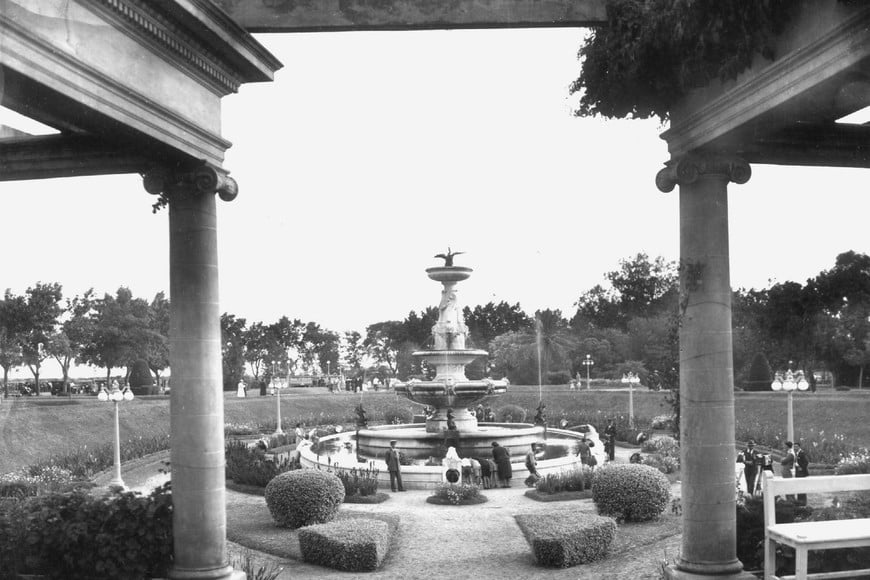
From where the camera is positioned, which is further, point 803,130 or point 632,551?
point 632,551

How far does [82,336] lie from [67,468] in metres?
31.8

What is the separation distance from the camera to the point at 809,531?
665 centimetres

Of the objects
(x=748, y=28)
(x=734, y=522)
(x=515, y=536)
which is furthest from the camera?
(x=515, y=536)

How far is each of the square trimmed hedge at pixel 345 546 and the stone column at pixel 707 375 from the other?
4568 millimetres

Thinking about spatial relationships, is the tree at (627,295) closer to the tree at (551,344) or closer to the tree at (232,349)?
the tree at (551,344)

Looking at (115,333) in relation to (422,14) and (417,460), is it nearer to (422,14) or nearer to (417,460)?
(417,460)

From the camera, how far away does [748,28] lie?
579cm

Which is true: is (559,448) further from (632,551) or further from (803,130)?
(803,130)

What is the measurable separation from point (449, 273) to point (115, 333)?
35.4 m

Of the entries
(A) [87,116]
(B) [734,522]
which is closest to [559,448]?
(B) [734,522]

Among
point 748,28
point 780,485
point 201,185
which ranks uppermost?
point 748,28

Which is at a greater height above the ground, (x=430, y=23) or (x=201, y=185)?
(x=430, y=23)

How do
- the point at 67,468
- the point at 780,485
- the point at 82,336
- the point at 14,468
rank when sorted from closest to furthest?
1. the point at 780,485
2. the point at 67,468
3. the point at 14,468
4. the point at 82,336

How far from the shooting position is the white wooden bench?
21.2 feet
